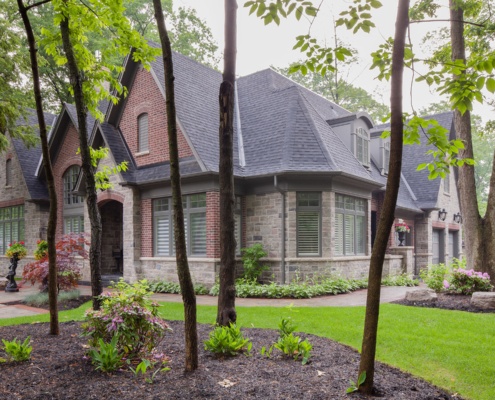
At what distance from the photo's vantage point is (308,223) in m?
13.8

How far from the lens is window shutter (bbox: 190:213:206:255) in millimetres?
13867

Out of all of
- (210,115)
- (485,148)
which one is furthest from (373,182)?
(485,148)

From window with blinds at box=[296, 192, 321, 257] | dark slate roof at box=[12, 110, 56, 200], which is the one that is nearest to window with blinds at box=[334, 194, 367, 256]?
window with blinds at box=[296, 192, 321, 257]

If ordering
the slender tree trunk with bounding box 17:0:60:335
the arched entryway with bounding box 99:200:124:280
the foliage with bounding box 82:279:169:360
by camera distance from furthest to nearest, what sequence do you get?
the arched entryway with bounding box 99:200:124:280, the slender tree trunk with bounding box 17:0:60:335, the foliage with bounding box 82:279:169:360

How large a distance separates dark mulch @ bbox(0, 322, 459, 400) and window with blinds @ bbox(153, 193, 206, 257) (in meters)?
8.33

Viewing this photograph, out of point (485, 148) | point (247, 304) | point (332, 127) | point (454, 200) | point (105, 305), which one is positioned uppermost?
point (485, 148)

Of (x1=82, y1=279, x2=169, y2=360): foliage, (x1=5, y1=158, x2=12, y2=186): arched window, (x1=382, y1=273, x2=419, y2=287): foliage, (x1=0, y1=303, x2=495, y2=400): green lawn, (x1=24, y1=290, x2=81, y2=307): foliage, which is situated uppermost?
(x1=5, y1=158, x2=12, y2=186): arched window

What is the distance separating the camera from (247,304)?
35.8 ft

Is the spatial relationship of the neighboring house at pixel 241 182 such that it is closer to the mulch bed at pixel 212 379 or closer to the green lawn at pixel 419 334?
the green lawn at pixel 419 334

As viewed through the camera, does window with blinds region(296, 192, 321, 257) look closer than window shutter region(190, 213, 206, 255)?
Yes

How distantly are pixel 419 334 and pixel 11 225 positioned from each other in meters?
20.1

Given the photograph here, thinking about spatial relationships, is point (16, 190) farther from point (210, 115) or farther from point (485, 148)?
point (485, 148)

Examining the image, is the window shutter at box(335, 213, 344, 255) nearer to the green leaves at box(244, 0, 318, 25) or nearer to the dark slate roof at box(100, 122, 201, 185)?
the dark slate roof at box(100, 122, 201, 185)

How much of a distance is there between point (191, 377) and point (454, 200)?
2281 centimetres
